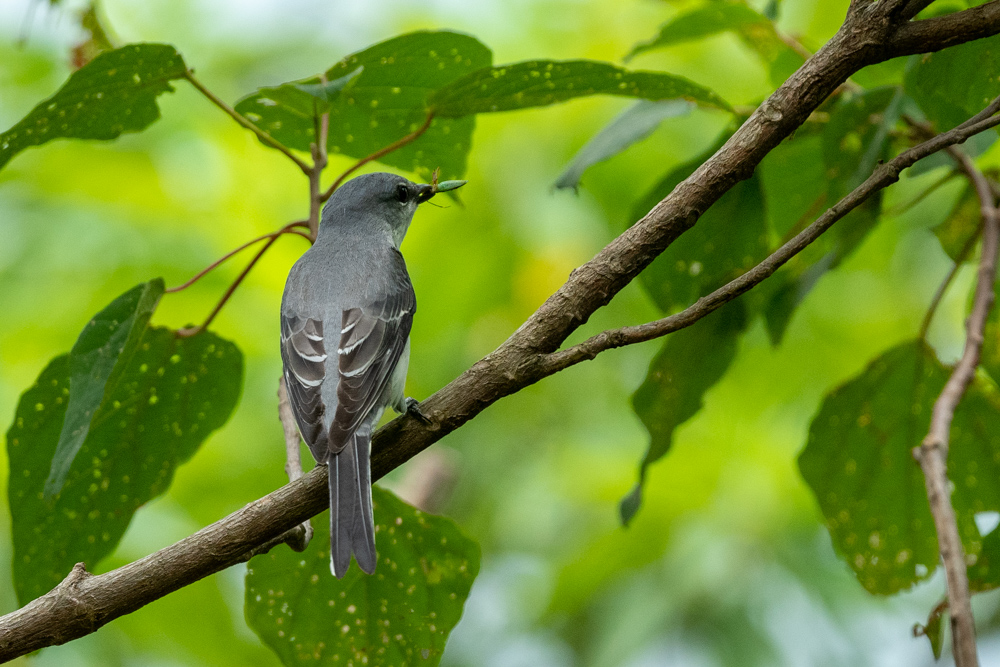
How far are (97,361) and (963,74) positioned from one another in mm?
2251

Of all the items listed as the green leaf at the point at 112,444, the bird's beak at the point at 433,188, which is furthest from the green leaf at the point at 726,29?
the green leaf at the point at 112,444

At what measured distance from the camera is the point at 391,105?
2730 millimetres

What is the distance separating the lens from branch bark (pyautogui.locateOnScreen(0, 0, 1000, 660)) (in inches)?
70.1

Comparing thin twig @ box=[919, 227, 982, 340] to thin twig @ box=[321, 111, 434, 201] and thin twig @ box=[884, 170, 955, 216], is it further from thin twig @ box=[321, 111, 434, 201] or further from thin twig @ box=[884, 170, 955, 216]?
thin twig @ box=[321, 111, 434, 201]

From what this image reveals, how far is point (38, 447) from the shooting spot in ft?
8.13

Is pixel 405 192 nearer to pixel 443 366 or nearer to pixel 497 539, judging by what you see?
pixel 443 366

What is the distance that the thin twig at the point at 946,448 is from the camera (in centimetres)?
148

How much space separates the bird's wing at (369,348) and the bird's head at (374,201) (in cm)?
38

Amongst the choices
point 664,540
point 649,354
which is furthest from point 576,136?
point 664,540

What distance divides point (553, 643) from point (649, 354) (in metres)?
1.93

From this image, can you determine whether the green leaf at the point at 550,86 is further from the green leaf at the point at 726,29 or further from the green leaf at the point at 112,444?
the green leaf at the point at 112,444

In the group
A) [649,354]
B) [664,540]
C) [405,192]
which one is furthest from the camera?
[649,354]

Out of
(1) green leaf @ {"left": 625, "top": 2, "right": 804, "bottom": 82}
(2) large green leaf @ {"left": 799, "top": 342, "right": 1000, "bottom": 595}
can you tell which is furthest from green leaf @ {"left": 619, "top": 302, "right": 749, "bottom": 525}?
(1) green leaf @ {"left": 625, "top": 2, "right": 804, "bottom": 82}

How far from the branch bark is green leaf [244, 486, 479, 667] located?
0.60 metres
